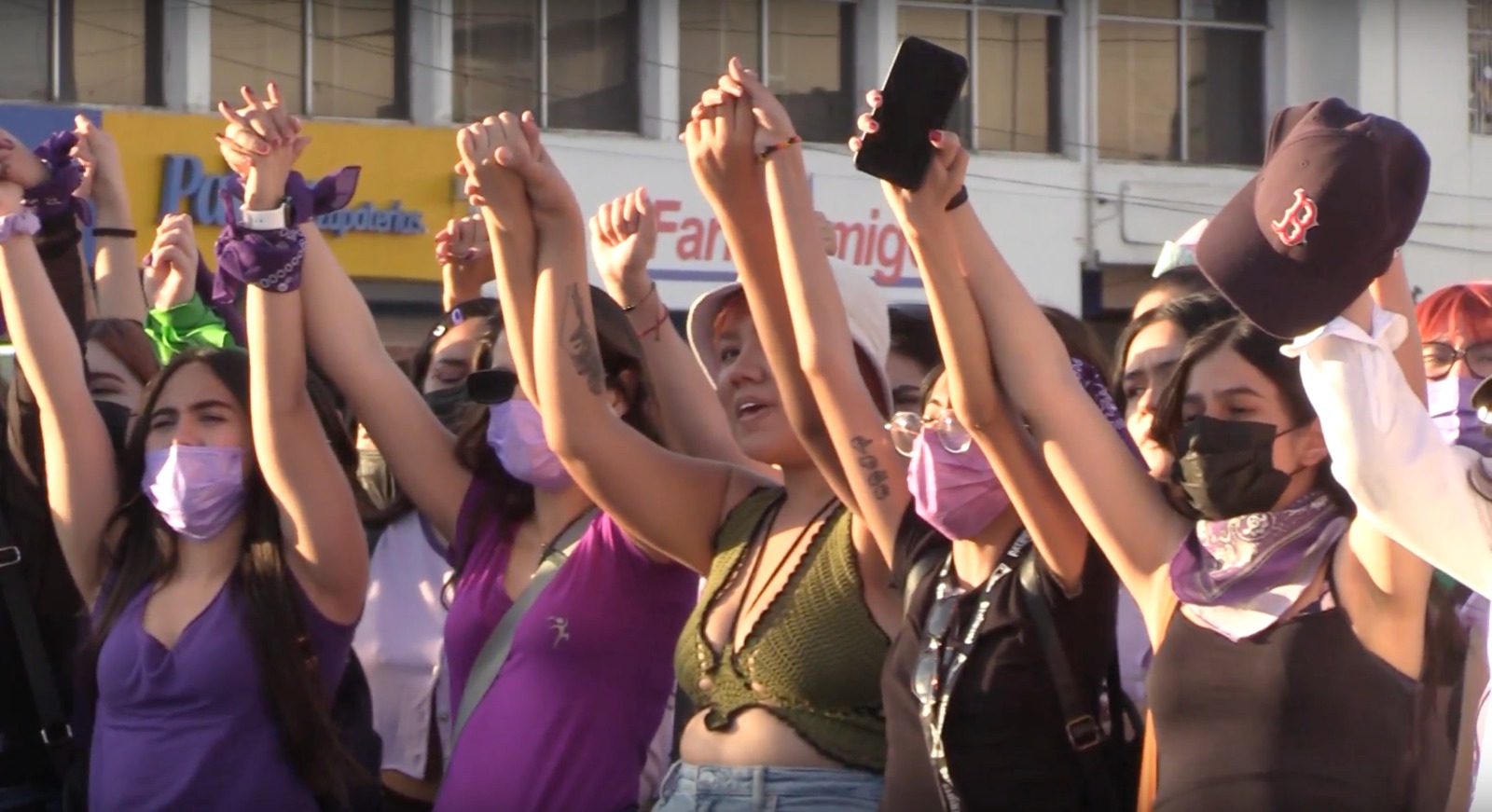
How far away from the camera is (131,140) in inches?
562

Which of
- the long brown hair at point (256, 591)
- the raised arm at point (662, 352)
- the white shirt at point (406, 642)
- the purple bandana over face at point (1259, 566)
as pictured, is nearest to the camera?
the purple bandana over face at point (1259, 566)

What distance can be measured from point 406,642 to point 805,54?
11624mm

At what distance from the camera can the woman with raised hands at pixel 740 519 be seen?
3354mm

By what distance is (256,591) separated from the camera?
3.93 metres

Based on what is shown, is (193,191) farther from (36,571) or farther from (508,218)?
(508,218)

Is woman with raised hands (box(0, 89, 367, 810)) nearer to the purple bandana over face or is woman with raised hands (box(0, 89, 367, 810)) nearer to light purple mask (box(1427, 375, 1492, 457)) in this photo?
the purple bandana over face

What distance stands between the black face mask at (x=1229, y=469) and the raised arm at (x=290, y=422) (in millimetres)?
1701

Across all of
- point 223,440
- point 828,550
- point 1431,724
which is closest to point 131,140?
point 223,440

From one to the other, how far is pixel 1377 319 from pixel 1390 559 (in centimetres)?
46

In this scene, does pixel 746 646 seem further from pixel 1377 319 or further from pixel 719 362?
pixel 1377 319

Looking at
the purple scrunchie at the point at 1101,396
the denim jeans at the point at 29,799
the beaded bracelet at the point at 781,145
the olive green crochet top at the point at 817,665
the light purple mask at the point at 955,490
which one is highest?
the beaded bracelet at the point at 781,145

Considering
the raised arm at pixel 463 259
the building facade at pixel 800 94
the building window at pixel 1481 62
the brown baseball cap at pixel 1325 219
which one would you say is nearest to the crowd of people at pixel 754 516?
the brown baseball cap at pixel 1325 219

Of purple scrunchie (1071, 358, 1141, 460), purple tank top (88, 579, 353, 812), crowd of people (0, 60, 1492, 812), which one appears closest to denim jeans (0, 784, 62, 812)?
crowd of people (0, 60, 1492, 812)

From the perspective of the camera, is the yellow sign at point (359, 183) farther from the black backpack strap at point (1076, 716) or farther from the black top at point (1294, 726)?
the black top at point (1294, 726)
